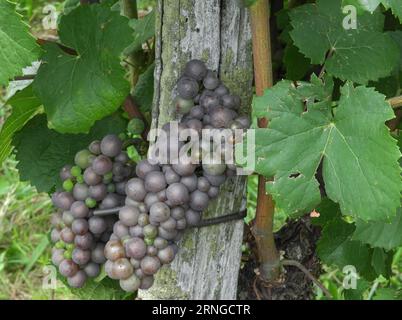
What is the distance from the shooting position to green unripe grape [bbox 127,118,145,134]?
129cm

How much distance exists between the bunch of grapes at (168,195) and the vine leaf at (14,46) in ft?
0.87

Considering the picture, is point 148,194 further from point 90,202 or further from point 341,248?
point 341,248

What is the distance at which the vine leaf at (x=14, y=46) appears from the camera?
1.01 meters

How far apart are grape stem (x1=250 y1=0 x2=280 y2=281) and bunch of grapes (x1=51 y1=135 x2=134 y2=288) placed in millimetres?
272

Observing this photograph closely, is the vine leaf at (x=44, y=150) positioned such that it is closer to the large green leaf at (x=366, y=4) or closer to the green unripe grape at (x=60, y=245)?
the green unripe grape at (x=60, y=245)

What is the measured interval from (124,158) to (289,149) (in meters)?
0.34

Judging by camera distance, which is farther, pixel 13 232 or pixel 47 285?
pixel 13 232

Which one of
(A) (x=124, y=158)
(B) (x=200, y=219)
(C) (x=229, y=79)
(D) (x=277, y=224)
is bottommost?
(D) (x=277, y=224)

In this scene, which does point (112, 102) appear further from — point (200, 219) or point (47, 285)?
point (47, 285)

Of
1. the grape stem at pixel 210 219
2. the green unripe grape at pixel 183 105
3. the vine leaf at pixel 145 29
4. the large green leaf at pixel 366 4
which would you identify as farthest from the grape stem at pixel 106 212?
the large green leaf at pixel 366 4

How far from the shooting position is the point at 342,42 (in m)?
1.22

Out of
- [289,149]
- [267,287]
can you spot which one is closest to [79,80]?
[289,149]
